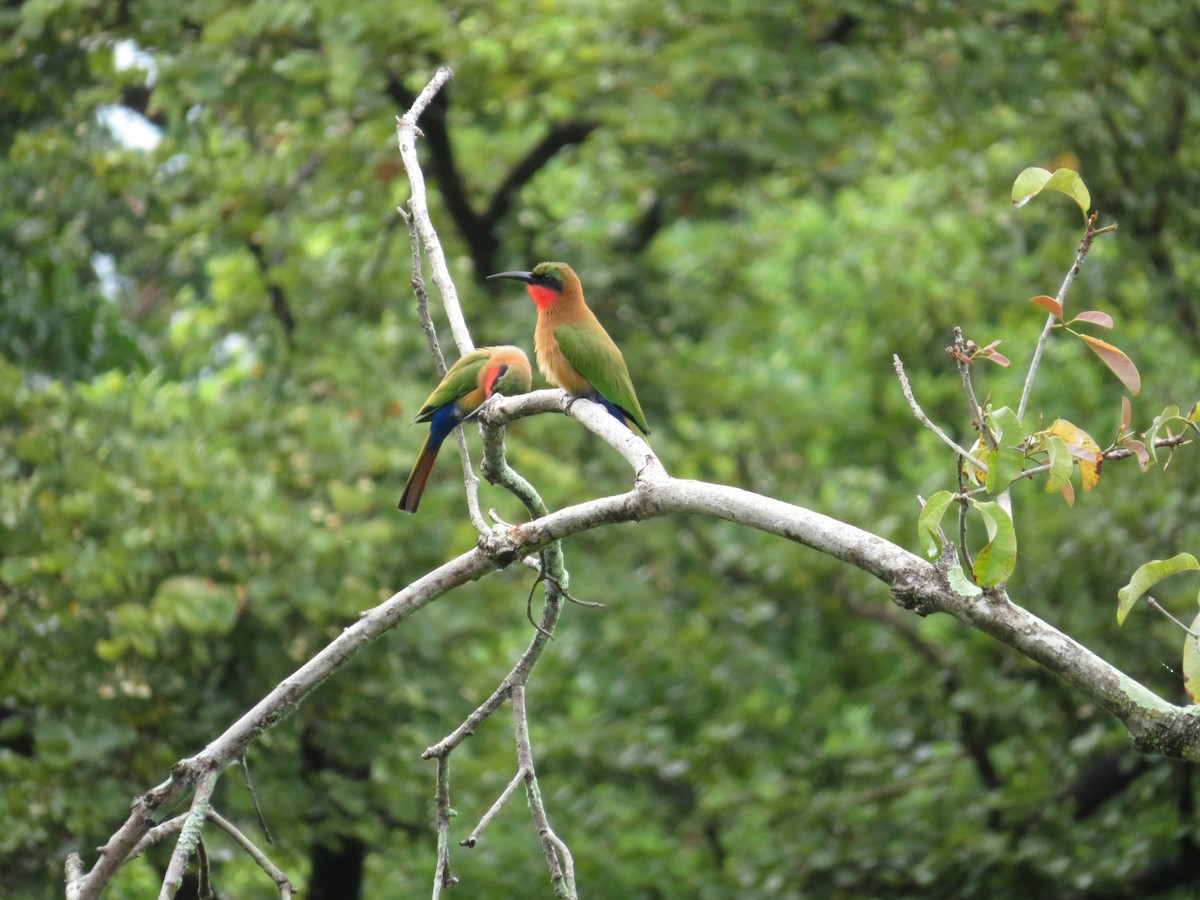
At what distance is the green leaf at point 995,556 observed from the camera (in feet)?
5.01

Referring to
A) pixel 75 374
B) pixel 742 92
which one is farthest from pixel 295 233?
pixel 742 92

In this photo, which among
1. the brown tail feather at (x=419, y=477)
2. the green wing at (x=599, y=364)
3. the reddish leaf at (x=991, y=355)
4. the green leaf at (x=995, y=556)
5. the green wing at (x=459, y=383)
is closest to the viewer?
the green leaf at (x=995, y=556)

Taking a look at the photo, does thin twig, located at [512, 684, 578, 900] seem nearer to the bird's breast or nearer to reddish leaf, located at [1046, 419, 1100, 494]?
reddish leaf, located at [1046, 419, 1100, 494]

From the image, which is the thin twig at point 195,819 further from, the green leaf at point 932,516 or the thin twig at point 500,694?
the green leaf at point 932,516

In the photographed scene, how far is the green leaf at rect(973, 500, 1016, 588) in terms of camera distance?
153 centimetres

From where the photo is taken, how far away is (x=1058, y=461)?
167cm

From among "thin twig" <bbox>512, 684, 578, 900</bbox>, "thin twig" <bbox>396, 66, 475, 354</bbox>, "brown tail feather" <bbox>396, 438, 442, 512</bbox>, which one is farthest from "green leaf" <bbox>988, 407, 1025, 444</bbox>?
"brown tail feather" <bbox>396, 438, 442, 512</bbox>

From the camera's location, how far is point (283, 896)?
6.00ft

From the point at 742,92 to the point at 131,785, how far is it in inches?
151

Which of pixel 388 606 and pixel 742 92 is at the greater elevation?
pixel 742 92

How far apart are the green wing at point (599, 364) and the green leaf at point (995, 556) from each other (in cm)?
268

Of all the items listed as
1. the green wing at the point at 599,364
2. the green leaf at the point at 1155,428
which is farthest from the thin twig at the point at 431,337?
the green wing at the point at 599,364

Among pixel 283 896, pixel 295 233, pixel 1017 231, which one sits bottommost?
pixel 283 896

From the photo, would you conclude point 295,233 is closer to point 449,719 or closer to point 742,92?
point 742,92
